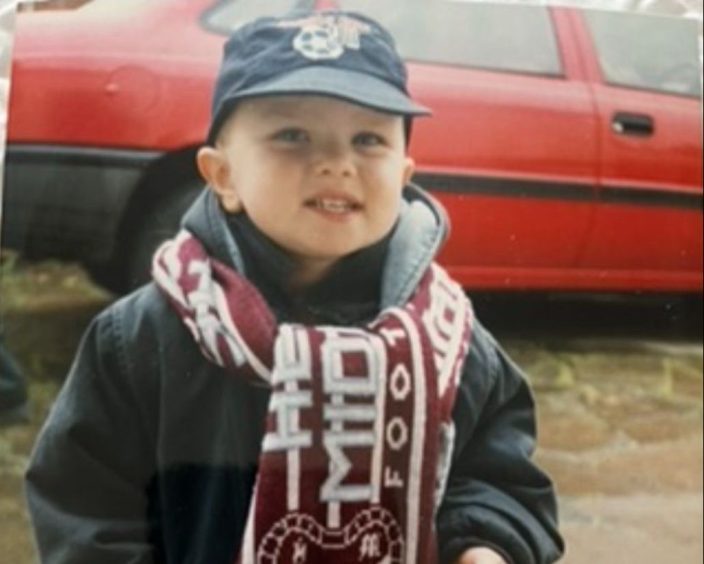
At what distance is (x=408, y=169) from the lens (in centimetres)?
98

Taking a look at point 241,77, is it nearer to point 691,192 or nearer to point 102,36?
point 102,36

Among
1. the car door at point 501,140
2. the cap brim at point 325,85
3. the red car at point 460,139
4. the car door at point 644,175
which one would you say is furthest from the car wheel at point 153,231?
the car door at point 644,175

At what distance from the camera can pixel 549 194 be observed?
3.29 ft

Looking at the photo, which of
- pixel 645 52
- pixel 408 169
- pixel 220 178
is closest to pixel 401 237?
pixel 408 169

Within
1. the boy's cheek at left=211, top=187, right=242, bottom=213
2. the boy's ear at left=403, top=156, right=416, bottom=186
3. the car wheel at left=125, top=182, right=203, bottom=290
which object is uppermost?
the boy's ear at left=403, top=156, right=416, bottom=186

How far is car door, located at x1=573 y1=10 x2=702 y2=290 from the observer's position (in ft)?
3.31

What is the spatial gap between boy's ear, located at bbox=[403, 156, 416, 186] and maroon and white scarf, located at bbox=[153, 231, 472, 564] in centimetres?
12

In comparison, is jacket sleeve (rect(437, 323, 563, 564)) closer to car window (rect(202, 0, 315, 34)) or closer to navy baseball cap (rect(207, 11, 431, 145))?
navy baseball cap (rect(207, 11, 431, 145))

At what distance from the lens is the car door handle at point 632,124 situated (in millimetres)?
1016

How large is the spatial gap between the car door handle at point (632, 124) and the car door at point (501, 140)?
2 centimetres

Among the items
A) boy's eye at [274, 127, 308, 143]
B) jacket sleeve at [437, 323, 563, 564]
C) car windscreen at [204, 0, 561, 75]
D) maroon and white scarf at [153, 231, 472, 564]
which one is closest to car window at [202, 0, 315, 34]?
car windscreen at [204, 0, 561, 75]

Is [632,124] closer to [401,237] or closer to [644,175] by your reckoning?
[644,175]

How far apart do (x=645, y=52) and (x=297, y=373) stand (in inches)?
17.3

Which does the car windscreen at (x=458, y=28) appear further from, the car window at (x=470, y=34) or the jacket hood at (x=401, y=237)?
the jacket hood at (x=401, y=237)
